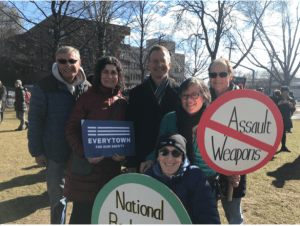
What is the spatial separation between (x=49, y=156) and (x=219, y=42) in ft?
37.9

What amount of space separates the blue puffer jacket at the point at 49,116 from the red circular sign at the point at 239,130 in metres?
1.46

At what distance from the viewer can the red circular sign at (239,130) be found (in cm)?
144

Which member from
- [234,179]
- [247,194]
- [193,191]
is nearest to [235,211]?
[234,179]

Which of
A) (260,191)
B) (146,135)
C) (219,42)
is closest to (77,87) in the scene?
(146,135)

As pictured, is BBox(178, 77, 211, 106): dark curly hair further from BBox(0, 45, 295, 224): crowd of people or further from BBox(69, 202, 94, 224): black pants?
BBox(69, 202, 94, 224): black pants

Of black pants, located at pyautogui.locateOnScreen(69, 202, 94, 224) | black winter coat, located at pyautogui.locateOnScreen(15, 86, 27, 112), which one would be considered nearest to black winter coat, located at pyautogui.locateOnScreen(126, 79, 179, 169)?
black pants, located at pyautogui.locateOnScreen(69, 202, 94, 224)

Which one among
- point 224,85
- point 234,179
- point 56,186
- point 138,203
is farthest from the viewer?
point 56,186

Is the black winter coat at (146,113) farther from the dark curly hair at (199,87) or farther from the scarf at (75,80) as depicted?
the scarf at (75,80)

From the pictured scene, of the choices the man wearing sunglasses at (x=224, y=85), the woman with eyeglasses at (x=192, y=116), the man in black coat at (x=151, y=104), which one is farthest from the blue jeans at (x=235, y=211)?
the man in black coat at (x=151, y=104)

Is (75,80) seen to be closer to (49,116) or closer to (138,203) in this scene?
(49,116)

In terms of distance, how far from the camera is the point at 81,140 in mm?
2035

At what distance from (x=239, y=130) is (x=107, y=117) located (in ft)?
3.80

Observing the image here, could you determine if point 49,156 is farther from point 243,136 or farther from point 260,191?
point 260,191

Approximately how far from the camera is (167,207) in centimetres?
114
